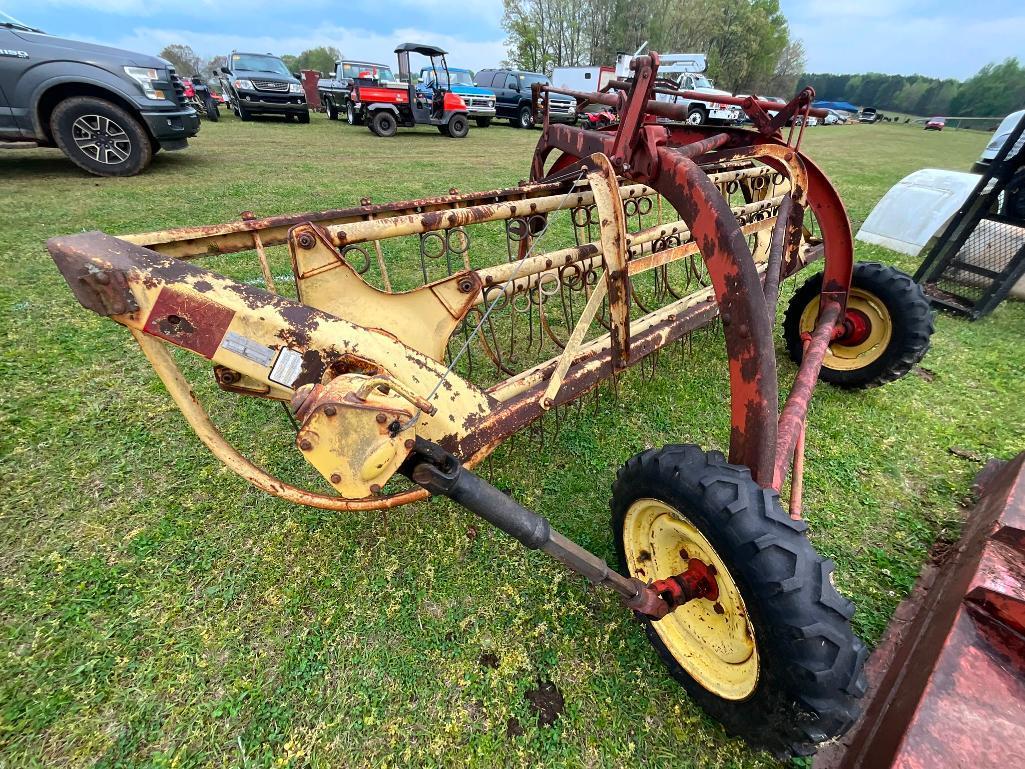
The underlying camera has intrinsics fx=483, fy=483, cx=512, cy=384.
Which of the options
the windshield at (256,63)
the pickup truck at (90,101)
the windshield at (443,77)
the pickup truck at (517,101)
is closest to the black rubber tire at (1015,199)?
the pickup truck at (90,101)

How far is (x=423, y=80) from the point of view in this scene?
16594mm

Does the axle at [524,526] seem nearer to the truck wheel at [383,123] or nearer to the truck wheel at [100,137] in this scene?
the truck wheel at [100,137]

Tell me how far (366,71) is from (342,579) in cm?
1863

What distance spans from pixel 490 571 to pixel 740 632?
104cm

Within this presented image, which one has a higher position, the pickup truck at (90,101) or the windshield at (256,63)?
the windshield at (256,63)

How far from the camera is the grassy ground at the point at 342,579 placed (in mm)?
1655

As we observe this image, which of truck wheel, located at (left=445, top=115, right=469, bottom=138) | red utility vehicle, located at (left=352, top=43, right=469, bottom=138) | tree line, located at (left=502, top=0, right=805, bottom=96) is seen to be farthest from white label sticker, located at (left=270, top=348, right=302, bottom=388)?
tree line, located at (left=502, top=0, right=805, bottom=96)

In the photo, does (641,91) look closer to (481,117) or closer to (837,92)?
(481,117)

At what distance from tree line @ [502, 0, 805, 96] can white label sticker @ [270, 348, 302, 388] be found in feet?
181

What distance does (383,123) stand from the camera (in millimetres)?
15562

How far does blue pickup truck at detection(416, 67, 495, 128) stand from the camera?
1647cm

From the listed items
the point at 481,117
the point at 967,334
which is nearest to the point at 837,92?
the point at 481,117

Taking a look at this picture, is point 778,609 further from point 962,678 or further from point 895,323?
point 895,323

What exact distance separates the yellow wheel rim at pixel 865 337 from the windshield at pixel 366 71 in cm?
1629
